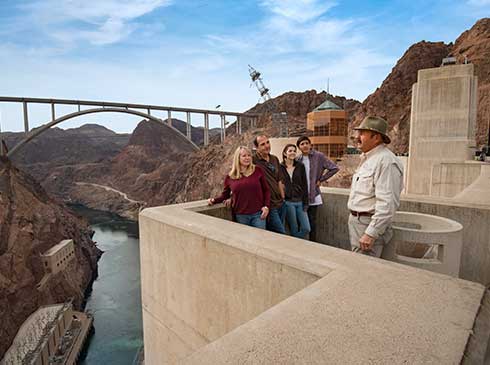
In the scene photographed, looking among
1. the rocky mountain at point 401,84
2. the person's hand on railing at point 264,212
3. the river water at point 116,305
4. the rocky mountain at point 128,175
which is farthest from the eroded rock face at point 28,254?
the rocky mountain at point 401,84

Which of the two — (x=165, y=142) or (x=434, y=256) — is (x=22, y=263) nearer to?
(x=434, y=256)

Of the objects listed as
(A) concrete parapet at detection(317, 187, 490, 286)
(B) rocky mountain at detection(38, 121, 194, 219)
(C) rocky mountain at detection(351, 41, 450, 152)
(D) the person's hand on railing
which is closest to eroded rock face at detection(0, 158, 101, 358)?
(D) the person's hand on railing

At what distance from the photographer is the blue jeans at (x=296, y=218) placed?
3.95m

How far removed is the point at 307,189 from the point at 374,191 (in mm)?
1488

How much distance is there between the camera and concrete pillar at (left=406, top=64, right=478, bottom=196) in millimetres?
10336

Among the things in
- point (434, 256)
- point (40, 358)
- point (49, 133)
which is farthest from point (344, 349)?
point (49, 133)

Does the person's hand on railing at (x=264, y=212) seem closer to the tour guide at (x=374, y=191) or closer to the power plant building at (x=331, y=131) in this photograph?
the tour guide at (x=374, y=191)

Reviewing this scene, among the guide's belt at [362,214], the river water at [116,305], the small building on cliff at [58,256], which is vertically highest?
the guide's belt at [362,214]

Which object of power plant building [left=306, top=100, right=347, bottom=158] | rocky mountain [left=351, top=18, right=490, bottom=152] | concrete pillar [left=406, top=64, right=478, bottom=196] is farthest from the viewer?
rocky mountain [left=351, top=18, right=490, bottom=152]

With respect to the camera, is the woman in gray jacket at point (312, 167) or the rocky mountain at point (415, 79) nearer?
the woman in gray jacket at point (312, 167)

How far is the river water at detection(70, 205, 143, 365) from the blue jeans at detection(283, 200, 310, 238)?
2209 cm

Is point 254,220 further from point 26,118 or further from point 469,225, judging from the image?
point 26,118

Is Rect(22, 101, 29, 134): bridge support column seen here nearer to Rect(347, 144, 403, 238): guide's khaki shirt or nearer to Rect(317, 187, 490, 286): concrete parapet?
Rect(317, 187, 490, 286): concrete parapet

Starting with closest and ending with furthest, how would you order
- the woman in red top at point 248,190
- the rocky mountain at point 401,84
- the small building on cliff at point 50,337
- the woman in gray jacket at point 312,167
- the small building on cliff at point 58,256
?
the woman in red top at point 248,190 → the woman in gray jacket at point 312,167 → the small building on cliff at point 50,337 → the small building on cliff at point 58,256 → the rocky mountain at point 401,84
